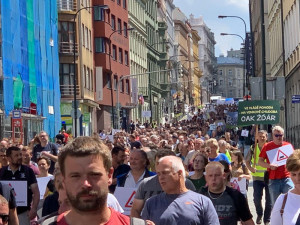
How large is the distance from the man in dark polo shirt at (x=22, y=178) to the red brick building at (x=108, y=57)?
5706 cm

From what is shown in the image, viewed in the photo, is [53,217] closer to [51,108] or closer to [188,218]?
[188,218]

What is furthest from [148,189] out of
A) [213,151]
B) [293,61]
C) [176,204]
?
[293,61]

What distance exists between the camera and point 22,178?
11883mm

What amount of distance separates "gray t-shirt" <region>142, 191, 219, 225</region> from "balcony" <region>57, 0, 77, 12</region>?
2254 inches

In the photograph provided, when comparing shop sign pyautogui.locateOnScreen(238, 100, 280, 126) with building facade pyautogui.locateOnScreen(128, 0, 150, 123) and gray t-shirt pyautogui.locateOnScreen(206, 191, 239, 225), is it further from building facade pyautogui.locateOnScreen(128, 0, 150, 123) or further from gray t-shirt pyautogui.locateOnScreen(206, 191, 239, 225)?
building facade pyautogui.locateOnScreen(128, 0, 150, 123)

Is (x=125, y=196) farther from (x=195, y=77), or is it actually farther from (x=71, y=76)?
(x=195, y=77)

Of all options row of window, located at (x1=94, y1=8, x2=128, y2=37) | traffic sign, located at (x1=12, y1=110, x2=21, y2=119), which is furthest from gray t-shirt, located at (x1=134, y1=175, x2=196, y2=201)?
row of window, located at (x1=94, y1=8, x2=128, y2=37)

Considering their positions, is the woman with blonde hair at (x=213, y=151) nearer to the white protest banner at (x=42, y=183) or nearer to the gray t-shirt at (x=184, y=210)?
the white protest banner at (x=42, y=183)

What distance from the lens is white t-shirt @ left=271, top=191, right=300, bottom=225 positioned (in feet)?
23.8

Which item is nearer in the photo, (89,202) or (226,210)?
(89,202)

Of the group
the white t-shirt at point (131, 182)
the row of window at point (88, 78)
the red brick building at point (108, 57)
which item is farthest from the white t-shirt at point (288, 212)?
the red brick building at point (108, 57)

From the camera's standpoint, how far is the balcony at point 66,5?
64125mm

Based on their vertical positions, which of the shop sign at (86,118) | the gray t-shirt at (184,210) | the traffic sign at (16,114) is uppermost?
the shop sign at (86,118)

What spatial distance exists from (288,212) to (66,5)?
58.3 m
